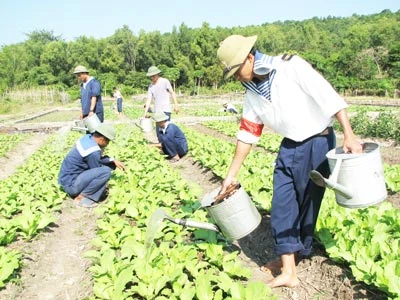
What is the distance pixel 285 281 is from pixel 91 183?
3451 mm

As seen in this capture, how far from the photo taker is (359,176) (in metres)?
2.79

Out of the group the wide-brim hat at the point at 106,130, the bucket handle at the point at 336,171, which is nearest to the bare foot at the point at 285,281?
the bucket handle at the point at 336,171

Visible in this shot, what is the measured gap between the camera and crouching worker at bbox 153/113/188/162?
30.4 feet

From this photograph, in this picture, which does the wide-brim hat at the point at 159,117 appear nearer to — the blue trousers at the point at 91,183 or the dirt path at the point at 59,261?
the blue trousers at the point at 91,183

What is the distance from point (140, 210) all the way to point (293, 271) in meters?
2.07

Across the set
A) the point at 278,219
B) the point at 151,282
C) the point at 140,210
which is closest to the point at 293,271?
the point at 278,219

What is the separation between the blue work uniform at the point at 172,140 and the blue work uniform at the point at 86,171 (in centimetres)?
329

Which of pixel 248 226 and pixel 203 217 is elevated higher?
pixel 248 226

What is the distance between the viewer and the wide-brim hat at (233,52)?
112 inches

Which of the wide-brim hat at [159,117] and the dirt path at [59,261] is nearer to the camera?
the dirt path at [59,261]

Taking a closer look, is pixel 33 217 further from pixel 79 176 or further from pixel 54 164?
pixel 54 164

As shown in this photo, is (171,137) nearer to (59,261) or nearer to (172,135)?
(172,135)

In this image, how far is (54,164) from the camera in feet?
28.9

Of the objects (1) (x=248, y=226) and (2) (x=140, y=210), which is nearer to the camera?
(1) (x=248, y=226)
